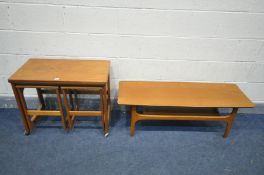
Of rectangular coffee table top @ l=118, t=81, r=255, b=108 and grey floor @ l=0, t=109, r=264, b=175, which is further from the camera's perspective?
rectangular coffee table top @ l=118, t=81, r=255, b=108

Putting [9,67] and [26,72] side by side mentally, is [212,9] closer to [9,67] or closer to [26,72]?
[26,72]

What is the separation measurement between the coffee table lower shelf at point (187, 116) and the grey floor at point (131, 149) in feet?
0.63

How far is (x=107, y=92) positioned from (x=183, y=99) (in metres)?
0.75

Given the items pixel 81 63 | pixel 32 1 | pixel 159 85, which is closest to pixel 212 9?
pixel 159 85

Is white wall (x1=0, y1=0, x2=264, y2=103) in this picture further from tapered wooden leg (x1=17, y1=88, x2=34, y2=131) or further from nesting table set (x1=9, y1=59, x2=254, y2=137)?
tapered wooden leg (x1=17, y1=88, x2=34, y2=131)

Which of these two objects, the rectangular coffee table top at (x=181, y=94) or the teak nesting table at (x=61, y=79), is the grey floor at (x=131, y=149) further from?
the rectangular coffee table top at (x=181, y=94)

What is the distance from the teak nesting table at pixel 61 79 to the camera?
178cm

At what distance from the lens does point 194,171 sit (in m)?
1.85

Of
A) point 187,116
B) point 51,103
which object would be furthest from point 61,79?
point 187,116

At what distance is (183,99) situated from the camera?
6.61ft

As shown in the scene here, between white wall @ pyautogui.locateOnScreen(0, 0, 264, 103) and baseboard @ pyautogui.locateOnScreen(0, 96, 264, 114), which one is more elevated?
white wall @ pyautogui.locateOnScreen(0, 0, 264, 103)

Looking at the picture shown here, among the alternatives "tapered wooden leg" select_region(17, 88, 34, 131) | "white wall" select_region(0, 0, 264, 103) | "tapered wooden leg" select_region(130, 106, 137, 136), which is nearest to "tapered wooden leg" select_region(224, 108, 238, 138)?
"white wall" select_region(0, 0, 264, 103)

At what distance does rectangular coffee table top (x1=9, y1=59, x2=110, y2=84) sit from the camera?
1772 millimetres

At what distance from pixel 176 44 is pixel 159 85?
464mm
